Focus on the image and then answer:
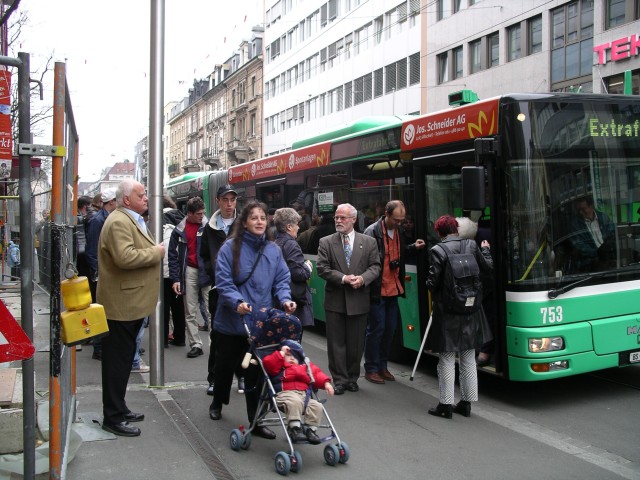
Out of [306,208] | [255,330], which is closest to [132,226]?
[255,330]

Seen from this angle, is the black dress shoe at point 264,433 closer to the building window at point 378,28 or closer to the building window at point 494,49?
the building window at point 494,49

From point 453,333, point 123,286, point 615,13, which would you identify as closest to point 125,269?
point 123,286

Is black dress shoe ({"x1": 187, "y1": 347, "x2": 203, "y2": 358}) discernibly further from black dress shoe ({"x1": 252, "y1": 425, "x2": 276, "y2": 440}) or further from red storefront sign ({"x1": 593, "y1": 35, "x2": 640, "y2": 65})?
red storefront sign ({"x1": 593, "y1": 35, "x2": 640, "y2": 65})

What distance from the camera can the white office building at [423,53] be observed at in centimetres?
2497

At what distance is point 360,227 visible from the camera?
8.87 meters

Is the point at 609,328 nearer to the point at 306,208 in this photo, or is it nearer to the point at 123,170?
the point at 306,208

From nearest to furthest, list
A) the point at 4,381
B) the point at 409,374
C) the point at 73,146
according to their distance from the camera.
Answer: the point at 73,146
the point at 4,381
the point at 409,374

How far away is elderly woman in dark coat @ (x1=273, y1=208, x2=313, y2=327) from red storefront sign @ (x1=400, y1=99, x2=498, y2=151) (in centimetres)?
177

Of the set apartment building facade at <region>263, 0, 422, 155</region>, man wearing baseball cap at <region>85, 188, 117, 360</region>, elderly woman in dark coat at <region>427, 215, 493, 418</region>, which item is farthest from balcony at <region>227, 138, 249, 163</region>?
elderly woman in dark coat at <region>427, 215, 493, 418</region>

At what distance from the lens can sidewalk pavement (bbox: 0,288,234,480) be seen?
15.1 ft

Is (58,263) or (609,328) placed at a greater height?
(58,263)

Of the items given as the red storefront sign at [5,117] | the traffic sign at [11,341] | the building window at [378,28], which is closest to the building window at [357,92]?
the building window at [378,28]

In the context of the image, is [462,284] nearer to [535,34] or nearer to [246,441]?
[246,441]

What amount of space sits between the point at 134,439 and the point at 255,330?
1.25 metres
